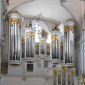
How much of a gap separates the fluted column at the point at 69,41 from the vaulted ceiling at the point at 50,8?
66 centimetres

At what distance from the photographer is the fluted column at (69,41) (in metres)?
17.7

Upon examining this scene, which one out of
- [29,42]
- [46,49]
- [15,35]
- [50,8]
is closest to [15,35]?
[15,35]

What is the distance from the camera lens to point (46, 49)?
59.6 feet

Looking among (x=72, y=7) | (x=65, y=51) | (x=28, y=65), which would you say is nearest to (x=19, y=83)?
(x=28, y=65)

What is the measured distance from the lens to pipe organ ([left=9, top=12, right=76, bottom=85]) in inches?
657

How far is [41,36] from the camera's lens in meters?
18.2

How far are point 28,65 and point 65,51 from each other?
2.68 metres

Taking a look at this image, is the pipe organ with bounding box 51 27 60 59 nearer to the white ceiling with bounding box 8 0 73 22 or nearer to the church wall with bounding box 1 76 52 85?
the white ceiling with bounding box 8 0 73 22

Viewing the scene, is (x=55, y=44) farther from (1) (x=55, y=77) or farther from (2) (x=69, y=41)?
(1) (x=55, y=77)

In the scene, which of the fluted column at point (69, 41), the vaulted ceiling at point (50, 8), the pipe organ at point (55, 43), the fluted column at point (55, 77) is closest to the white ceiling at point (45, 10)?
the vaulted ceiling at point (50, 8)

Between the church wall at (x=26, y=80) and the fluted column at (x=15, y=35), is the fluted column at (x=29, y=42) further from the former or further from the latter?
the church wall at (x=26, y=80)

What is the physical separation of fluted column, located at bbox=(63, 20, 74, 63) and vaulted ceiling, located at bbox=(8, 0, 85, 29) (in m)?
0.66

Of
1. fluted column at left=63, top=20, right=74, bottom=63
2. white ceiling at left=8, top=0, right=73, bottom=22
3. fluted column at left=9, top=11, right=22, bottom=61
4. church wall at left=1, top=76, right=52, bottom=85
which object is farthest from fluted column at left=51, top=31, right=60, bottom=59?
church wall at left=1, top=76, right=52, bottom=85

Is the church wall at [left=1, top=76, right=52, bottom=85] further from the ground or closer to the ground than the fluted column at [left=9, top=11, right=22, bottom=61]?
closer to the ground
